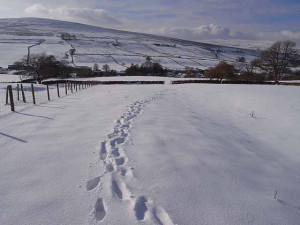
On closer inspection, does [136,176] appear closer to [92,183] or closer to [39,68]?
[92,183]

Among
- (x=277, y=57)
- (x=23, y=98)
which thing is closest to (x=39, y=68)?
(x=23, y=98)

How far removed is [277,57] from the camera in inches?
1916

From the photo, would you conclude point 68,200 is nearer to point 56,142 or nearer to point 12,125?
point 56,142

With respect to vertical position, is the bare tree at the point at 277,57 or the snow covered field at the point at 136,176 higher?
the bare tree at the point at 277,57

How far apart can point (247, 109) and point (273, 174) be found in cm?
1068

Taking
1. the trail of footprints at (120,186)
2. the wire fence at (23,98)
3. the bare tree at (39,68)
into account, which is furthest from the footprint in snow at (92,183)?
the bare tree at (39,68)

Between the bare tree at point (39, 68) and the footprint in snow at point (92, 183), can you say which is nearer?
the footprint in snow at point (92, 183)

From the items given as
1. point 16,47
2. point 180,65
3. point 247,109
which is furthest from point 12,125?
point 16,47

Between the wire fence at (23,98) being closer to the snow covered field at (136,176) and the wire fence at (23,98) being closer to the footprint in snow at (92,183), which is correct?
the snow covered field at (136,176)

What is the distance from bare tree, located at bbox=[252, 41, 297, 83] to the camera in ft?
158

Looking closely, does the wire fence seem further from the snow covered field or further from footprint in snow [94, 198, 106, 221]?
footprint in snow [94, 198, 106, 221]

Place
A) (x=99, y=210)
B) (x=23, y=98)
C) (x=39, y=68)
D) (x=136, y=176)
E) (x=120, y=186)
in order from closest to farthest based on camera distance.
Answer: (x=99, y=210) → (x=120, y=186) → (x=136, y=176) → (x=23, y=98) → (x=39, y=68)

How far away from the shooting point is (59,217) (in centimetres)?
308

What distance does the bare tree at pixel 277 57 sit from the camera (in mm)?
48281
